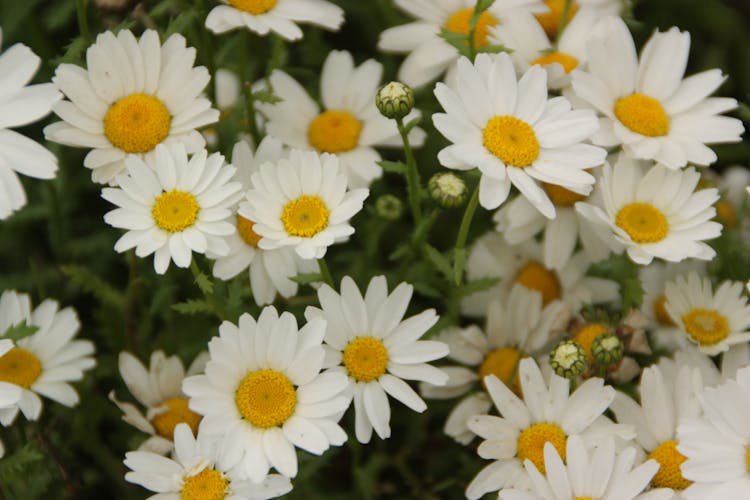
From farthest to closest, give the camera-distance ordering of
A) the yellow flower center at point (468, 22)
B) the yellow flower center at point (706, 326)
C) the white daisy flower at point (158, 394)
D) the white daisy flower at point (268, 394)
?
the yellow flower center at point (468, 22) < the yellow flower center at point (706, 326) < the white daisy flower at point (158, 394) < the white daisy flower at point (268, 394)

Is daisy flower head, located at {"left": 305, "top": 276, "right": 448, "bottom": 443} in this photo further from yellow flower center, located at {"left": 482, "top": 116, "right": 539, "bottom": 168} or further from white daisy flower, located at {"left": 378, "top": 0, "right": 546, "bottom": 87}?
white daisy flower, located at {"left": 378, "top": 0, "right": 546, "bottom": 87}

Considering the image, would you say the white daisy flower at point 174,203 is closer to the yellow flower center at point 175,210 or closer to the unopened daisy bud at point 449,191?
the yellow flower center at point 175,210

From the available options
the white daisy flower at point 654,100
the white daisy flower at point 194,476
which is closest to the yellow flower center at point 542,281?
the white daisy flower at point 654,100

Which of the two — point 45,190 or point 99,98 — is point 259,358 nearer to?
point 99,98

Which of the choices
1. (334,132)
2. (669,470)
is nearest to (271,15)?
(334,132)

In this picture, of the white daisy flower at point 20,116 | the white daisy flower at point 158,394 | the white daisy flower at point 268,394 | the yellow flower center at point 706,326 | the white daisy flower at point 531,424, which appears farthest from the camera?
the yellow flower center at point 706,326

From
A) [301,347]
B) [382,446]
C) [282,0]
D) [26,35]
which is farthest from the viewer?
[26,35]

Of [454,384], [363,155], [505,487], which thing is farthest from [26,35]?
[505,487]

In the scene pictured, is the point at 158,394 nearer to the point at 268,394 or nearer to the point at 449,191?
the point at 268,394
